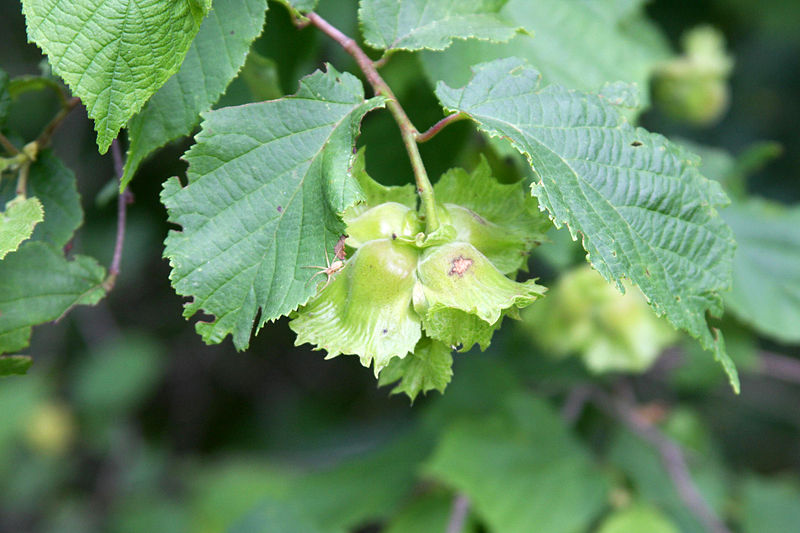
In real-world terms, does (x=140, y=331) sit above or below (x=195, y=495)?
above

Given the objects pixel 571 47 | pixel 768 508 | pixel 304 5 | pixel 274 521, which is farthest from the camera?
pixel 768 508

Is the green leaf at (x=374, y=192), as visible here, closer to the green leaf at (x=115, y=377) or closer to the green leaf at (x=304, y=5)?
the green leaf at (x=304, y=5)

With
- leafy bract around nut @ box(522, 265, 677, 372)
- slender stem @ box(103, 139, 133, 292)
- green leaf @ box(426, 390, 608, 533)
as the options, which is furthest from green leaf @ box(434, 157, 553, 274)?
green leaf @ box(426, 390, 608, 533)

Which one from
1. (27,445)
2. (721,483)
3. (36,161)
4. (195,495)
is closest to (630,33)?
(36,161)

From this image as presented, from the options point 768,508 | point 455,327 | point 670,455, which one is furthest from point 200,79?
point 768,508

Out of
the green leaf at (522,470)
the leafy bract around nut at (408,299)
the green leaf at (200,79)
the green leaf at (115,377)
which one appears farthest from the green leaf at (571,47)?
the green leaf at (115,377)

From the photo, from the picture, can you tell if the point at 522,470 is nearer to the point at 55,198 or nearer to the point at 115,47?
the point at 55,198

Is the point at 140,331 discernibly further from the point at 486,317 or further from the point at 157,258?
the point at 486,317
